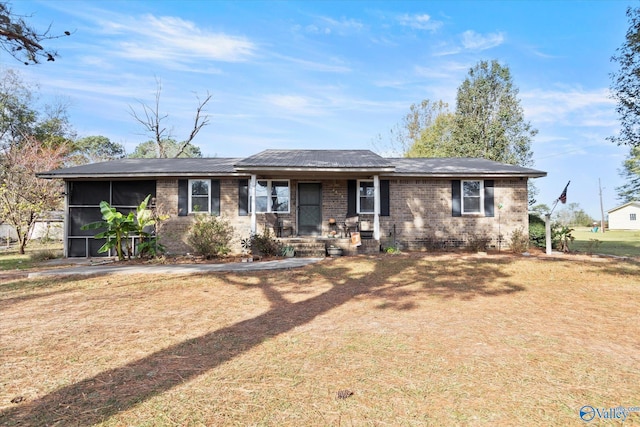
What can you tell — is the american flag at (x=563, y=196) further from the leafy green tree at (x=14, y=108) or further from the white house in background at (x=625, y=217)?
the white house in background at (x=625, y=217)

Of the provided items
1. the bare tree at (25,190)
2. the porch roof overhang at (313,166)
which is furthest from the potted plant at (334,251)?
the bare tree at (25,190)

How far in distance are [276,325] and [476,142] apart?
23.5m

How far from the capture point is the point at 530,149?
75.6 feet

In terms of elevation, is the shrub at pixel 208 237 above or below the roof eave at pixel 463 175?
below

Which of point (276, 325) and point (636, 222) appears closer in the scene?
point (276, 325)

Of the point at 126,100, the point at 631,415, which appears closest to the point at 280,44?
the point at 126,100

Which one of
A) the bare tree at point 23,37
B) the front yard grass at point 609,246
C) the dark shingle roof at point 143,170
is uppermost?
the bare tree at point 23,37

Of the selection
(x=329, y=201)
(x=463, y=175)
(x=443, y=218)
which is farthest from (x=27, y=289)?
(x=463, y=175)

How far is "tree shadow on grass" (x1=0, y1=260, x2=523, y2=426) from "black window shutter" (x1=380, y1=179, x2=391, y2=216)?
6.58m

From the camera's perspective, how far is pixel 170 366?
325 cm

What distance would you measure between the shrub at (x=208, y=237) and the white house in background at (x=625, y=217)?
60.2 meters

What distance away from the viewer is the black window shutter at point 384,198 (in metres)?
13.0

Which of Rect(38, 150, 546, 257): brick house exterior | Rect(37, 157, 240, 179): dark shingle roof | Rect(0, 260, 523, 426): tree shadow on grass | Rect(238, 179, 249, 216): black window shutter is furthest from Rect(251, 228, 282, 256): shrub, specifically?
Rect(0, 260, 523, 426): tree shadow on grass

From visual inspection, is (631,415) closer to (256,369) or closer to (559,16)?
(256,369)
